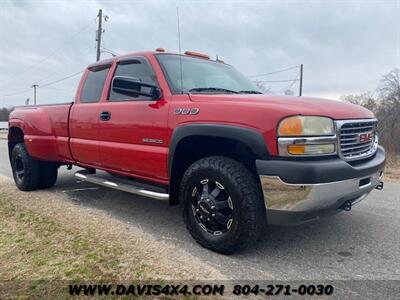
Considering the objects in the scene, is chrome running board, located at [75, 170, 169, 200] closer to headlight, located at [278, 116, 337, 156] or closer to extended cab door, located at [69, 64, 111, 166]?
extended cab door, located at [69, 64, 111, 166]

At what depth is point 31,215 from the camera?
4.55m

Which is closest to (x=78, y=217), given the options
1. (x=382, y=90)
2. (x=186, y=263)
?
(x=186, y=263)

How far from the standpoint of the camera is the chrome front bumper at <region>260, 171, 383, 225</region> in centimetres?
289

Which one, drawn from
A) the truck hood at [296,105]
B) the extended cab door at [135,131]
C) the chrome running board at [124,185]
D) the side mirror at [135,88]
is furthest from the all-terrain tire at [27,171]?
the truck hood at [296,105]

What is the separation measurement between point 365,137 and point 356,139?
239mm

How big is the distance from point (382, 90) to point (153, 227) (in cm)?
1567

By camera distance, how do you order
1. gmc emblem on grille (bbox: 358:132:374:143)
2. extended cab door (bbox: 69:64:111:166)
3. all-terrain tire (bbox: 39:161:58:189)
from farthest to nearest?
1. all-terrain tire (bbox: 39:161:58:189)
2. extended cab door (bbox: 69:64:111:166)
3. gmc emblem on grille (bbox: 358:132:374:143)

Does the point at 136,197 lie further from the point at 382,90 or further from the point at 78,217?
the point at 382,90

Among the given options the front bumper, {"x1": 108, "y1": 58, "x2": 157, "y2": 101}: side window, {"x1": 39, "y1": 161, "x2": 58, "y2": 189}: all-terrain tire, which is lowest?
{"x1": 39, "y1": 161, "x2": 58, "y2": 189}: all-terrain tire

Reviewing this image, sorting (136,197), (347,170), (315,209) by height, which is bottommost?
(136,197)

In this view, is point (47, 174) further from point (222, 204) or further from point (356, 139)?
point (356, 139)

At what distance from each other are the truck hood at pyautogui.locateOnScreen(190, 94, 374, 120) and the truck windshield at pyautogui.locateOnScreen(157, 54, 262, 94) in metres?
0.40

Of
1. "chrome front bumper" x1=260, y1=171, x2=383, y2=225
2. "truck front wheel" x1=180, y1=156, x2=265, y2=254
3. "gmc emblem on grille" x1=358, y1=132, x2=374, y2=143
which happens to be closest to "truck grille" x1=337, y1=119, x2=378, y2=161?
"gmc emblem on grille" x1=358, y1=132, x2=374, y2=143

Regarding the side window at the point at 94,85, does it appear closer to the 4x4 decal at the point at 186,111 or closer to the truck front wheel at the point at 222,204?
the 4x4 decal at the point at 186,111
